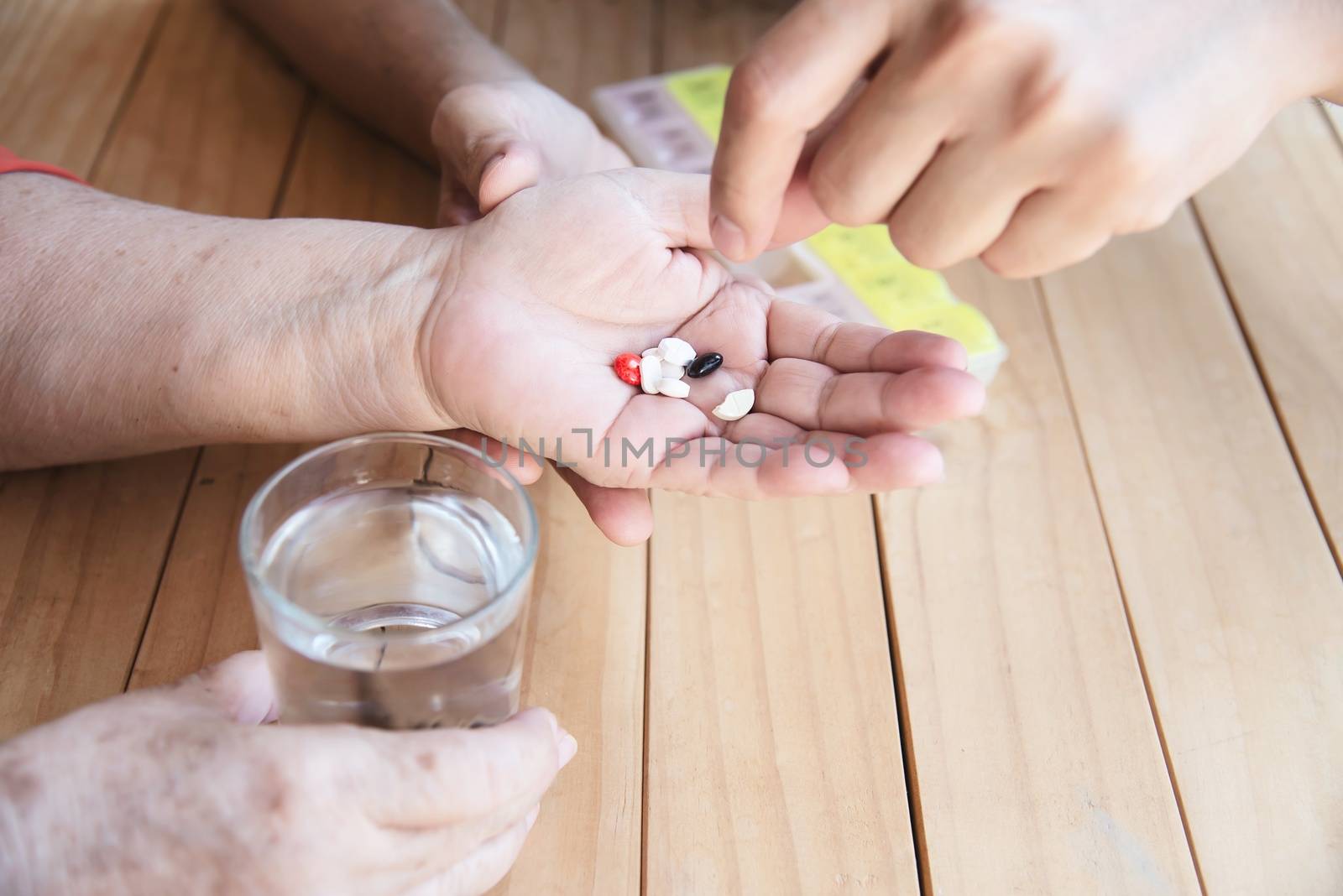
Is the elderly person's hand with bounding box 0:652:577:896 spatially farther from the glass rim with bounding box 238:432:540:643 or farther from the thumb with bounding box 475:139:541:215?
the thumb with bounding box 475:139:541:215

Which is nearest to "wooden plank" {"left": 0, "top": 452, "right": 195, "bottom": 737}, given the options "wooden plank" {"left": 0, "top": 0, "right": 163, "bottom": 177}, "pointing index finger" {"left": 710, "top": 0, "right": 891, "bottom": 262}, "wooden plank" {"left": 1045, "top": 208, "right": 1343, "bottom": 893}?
"wooden plank" {"left": 0, "top": 0, "right": 163, "bottom": 177}

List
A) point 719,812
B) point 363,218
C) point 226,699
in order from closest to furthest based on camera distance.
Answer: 1. point 226,699
2. point 719,812
3. point 363,218

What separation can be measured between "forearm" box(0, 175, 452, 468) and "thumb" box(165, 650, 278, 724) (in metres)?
0.29

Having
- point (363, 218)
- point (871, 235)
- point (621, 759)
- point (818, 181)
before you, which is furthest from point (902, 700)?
point (363, 218)

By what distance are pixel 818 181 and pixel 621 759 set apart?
0.45 metres

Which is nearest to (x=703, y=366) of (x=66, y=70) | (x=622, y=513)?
(x=622, y=513)

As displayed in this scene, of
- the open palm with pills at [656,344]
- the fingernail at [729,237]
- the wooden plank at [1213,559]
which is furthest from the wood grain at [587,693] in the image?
the wooden plank at [1213,559]

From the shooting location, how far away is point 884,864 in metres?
0.81

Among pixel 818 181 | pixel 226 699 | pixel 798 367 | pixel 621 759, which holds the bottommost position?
pixel 621 759

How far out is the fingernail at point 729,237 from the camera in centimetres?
78

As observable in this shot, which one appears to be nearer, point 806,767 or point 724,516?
point 806,767

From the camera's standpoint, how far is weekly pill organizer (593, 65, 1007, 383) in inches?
48.4

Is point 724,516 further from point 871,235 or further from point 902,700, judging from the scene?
point 871,235

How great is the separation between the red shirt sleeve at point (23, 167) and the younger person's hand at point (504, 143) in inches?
14.8
